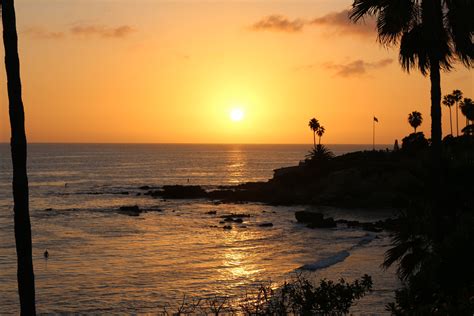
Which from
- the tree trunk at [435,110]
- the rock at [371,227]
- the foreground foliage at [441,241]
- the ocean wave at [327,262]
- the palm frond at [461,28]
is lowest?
the rock at [371,227]

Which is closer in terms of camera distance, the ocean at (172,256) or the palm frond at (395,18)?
the palm frond at (395,18)

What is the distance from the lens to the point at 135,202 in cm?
9088

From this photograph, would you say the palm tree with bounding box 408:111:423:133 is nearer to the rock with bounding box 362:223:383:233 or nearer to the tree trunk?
the rock with bounding box 362:223:383:233

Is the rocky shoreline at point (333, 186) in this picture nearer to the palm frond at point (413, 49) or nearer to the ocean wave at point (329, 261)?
the ocean wave at point (329, 261)

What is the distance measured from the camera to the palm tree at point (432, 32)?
17.0 meters

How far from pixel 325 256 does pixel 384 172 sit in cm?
4059

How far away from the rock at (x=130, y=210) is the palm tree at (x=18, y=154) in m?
62.9

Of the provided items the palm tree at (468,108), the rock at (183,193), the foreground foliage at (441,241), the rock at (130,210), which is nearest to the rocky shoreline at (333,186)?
the rock at (183,193)

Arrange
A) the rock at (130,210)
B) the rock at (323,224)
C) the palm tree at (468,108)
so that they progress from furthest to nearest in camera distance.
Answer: the palm tree at (468,108), the rock at (130,210), the rock at (323,224)

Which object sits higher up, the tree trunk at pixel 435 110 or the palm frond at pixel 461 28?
the palm frond at pixel 461 28

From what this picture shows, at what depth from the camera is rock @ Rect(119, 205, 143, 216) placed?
246 feet

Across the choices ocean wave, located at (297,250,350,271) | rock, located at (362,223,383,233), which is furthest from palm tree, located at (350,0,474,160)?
rock, located at (362,223,383,233)

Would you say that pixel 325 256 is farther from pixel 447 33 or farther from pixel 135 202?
pixel 135 202

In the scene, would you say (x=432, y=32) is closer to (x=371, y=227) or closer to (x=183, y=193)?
(x=371, y=227)
